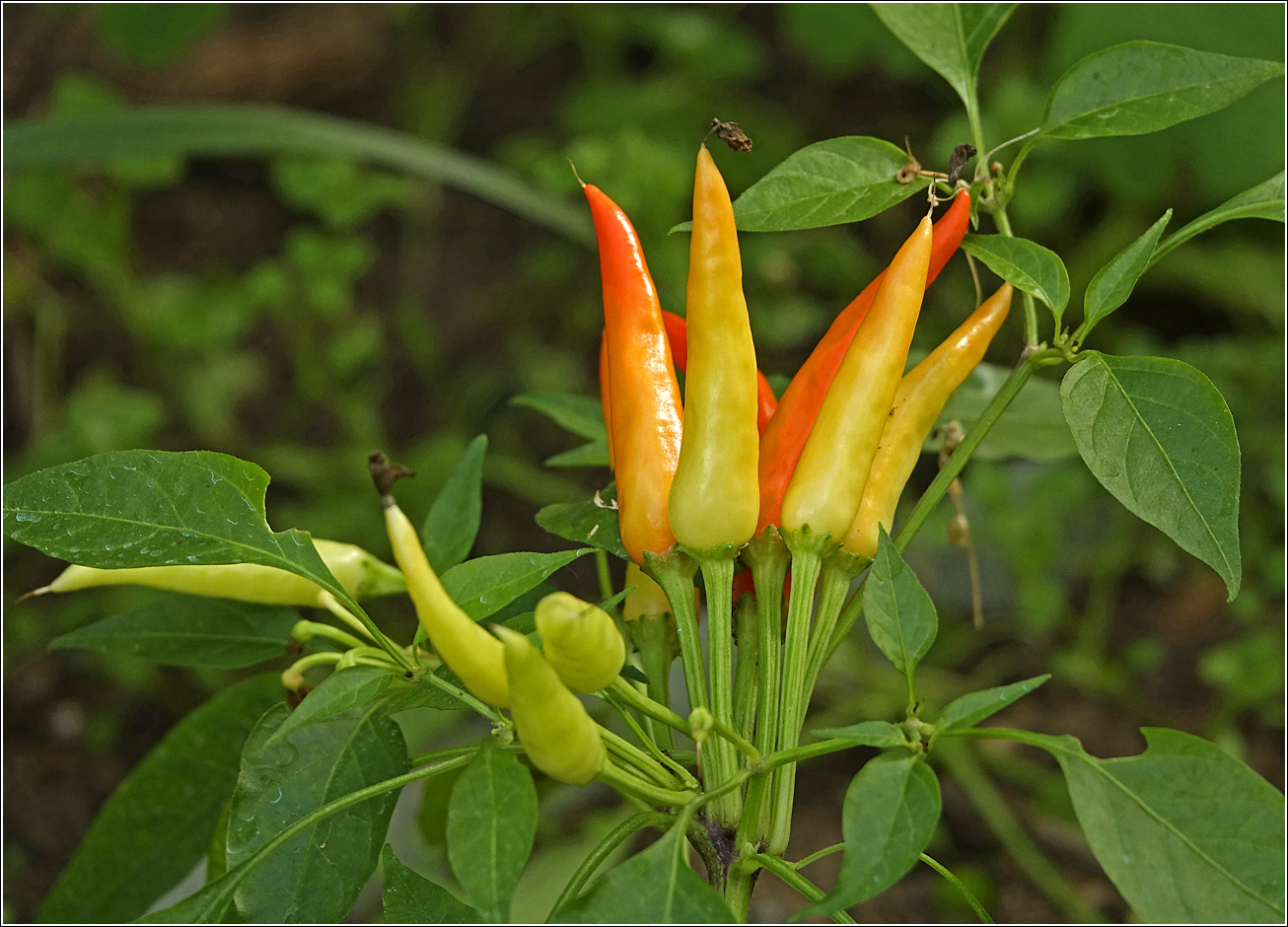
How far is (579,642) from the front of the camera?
46 cm

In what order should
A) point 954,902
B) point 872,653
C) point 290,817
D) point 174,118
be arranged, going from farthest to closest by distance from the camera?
point 872,653
point 174,118
point 954,902
point 290,817

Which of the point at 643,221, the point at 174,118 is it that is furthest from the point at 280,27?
the point at 643,221

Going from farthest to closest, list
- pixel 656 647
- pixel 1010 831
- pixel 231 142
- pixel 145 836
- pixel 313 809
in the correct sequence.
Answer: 1. pixel 231 142
2. pixel 1010 831
3. pixel 145 836
4. pixel 656 647
5. pixel 313 809

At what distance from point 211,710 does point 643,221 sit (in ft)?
3.65

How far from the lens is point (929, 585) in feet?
5.48

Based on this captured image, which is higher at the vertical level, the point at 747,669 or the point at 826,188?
the point at 826,188

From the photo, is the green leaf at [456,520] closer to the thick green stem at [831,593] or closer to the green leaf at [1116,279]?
the thick green stem at [831,593]

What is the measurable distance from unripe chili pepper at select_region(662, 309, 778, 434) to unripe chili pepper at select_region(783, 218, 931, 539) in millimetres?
93

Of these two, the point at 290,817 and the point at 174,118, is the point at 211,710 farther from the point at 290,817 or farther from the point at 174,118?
the point at 174,118

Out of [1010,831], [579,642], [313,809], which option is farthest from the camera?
[1010,831]

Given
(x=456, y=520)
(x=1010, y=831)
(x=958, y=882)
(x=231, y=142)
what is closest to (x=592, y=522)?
(x=456, y=520)

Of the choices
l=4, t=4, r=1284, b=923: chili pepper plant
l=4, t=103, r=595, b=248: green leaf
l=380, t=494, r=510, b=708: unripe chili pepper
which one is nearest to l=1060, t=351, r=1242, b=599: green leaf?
l=4, t=4, r=1284, b=923: chili pepper plant

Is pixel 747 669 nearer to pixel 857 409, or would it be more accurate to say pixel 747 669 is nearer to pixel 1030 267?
pixel 857 409

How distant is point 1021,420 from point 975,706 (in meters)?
0.48
